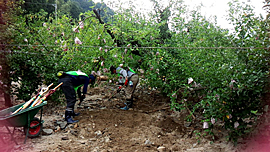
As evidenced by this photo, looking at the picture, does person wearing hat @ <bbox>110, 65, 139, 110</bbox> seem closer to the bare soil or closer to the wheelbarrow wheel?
the bare soil

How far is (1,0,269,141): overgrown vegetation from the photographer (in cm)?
301

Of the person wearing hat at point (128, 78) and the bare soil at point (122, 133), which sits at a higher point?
the person wearing hat at point (128, 78)

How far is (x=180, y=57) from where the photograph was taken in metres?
5.71

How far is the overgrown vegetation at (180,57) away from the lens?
3010 millimetres

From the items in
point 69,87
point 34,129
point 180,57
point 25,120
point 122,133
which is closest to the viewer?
point 25,120

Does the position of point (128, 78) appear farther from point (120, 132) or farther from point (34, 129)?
point (34, 129)

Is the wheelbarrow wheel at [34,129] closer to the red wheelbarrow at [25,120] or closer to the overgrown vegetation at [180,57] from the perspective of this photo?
the red wheelbarrow at [25,120]

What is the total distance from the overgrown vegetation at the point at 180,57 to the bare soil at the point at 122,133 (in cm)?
44

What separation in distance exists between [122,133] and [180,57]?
2.87 metres

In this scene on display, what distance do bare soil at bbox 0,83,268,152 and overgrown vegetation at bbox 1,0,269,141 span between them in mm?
441

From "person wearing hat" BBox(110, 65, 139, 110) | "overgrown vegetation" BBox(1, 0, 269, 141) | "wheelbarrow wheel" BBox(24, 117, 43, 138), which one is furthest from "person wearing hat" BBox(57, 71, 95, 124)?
"person wearing hat" BBox(110, 65, 139, 110)

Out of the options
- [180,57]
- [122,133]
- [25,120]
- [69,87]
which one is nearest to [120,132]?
[122,133]

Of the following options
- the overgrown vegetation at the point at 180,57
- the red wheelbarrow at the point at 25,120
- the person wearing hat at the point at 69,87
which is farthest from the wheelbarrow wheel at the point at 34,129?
the overgrown vegetation at the point at 180,57

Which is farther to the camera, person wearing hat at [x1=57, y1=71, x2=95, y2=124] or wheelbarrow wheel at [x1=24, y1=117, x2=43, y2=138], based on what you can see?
person wearing hat at [x1=57, y1=71, x2=95, y2=124]
